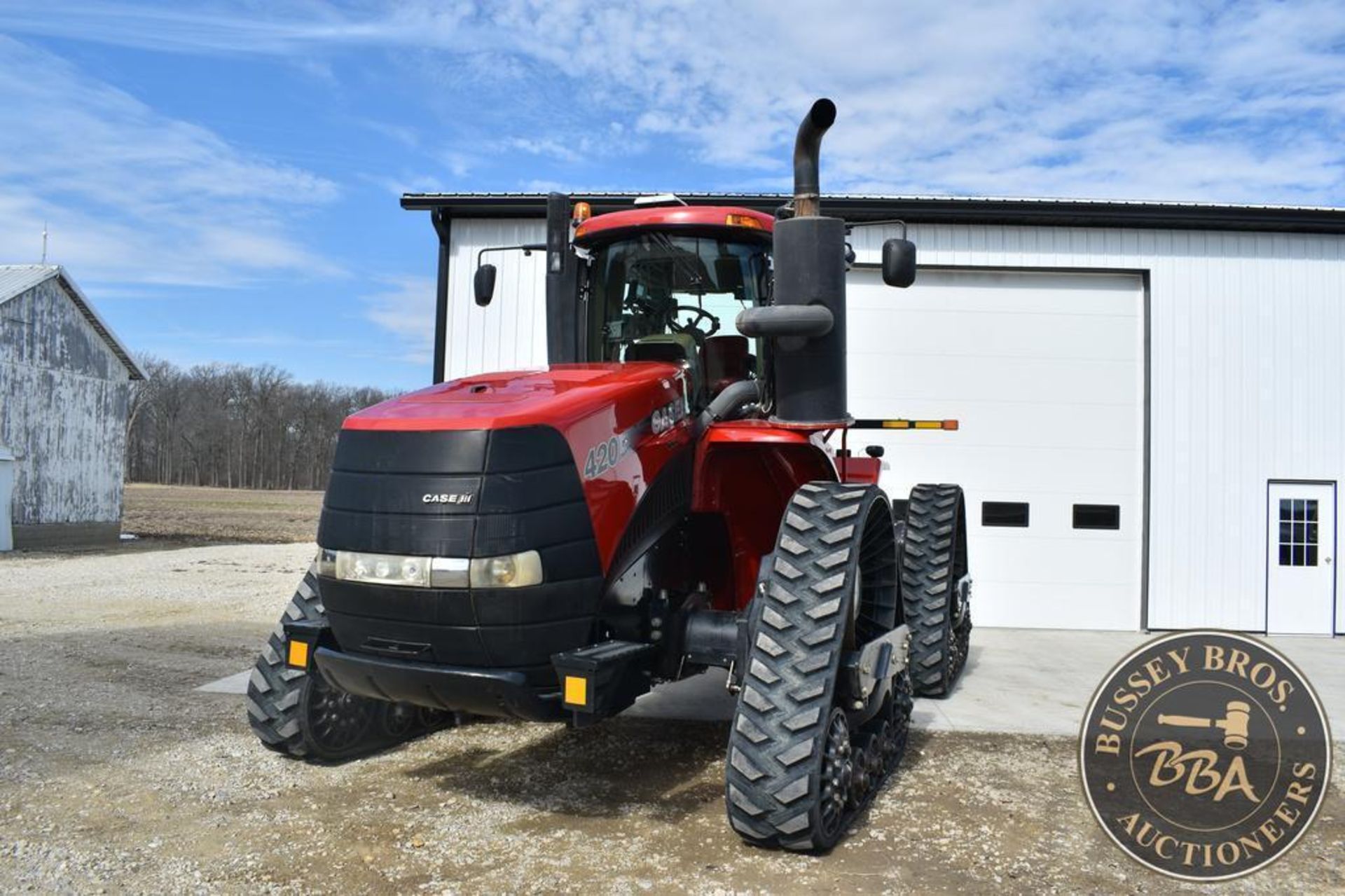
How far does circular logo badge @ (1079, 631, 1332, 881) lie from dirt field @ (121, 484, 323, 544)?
20508mm

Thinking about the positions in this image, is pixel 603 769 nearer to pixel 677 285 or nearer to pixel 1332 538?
pixel 677 285

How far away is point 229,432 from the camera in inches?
2972

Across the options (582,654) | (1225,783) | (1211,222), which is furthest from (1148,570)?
(582,654)

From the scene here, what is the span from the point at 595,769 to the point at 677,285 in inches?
101

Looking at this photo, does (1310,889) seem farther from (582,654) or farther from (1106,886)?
(582,654)

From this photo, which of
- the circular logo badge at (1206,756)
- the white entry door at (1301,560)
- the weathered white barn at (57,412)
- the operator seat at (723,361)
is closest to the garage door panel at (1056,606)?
the white entry door at (1301,560)

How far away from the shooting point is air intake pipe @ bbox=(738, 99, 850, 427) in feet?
13.9

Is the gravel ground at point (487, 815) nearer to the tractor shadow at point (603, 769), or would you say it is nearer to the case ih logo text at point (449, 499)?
the tractor shadow at point (603, 769)

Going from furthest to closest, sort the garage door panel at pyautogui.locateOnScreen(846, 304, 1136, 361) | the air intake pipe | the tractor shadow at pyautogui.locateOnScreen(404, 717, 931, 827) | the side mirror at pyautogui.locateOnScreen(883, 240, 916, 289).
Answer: the garage door panel at pyautogui.locateOnScreen(846, 304, 1136, 361) < the side mirror at pyautogui.locateOnScreen(883, 240, 916, 289) < the tractor shadow at pyautogui.locateOnScreen(404, 717, 931, 827) < the air intake pipe

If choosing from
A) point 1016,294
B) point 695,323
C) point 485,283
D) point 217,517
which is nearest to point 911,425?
point 695,323

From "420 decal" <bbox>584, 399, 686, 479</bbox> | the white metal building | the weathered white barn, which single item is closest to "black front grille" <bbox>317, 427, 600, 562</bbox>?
"420 decal" <bbox>584, 399, 686, 479</bbox>

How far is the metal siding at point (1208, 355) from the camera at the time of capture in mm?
10898

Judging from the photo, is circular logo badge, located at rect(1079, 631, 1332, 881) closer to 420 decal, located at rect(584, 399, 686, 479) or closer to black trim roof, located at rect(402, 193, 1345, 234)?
420 decal, located at rect(584, 399, 686, 479)

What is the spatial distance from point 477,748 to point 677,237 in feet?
9.75
